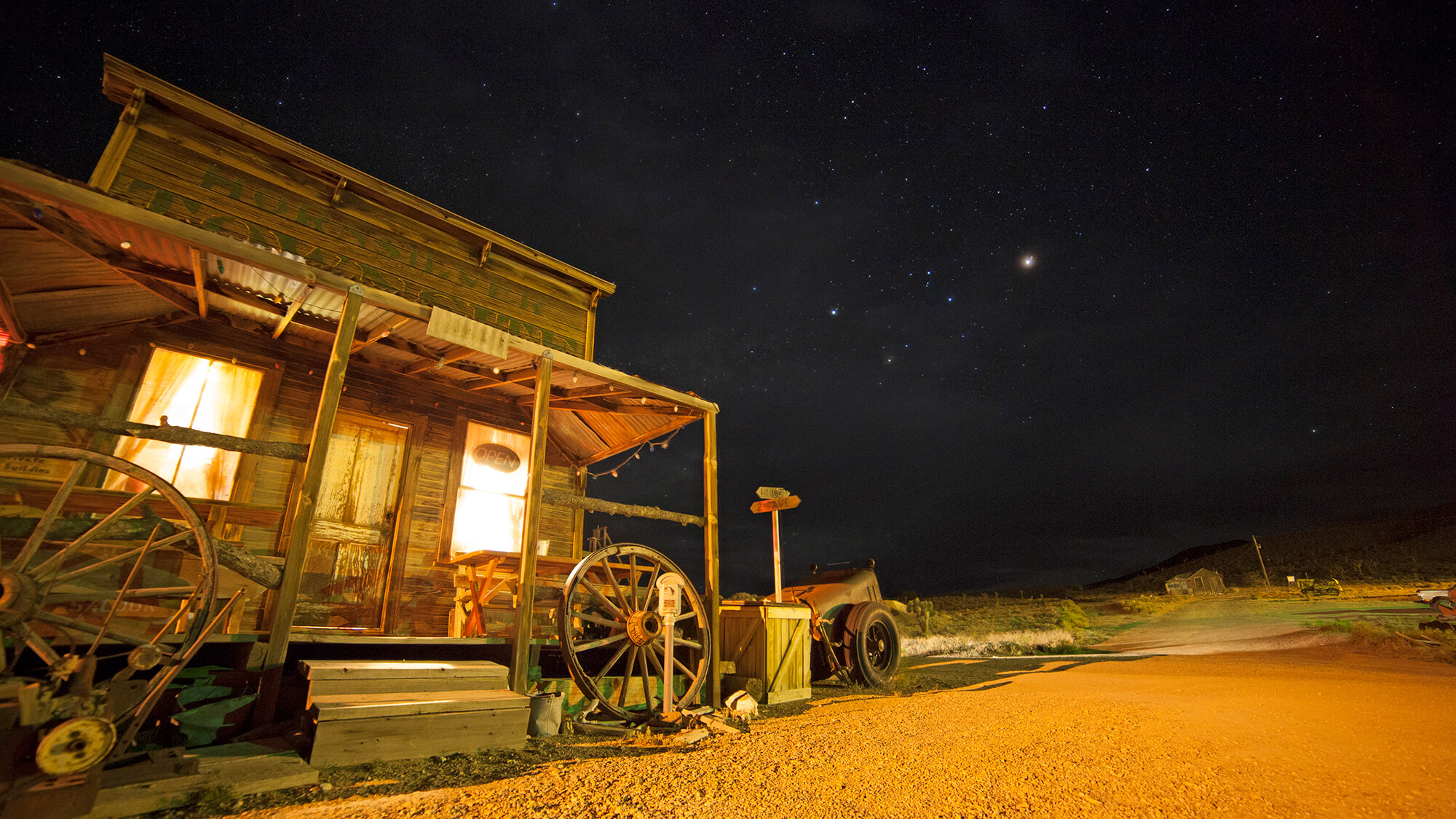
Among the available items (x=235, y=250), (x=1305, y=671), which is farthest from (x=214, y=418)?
(x=1305, y=671)

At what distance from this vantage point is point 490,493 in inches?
375

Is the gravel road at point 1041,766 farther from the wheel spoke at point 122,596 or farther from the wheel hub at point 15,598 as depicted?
the wheel hub at point 15,598

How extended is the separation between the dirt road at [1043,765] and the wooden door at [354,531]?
497 cm

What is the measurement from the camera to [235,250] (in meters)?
4.94

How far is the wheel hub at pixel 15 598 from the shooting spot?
128 inches

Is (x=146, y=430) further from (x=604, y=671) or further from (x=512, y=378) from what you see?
(x=604, y=671)

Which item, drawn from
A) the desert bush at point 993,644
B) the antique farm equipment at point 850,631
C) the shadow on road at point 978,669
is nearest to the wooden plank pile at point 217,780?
the antique farm equipment at point 850,631

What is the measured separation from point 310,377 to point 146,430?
4134mm

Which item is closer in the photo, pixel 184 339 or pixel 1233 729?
pixel 1233 729

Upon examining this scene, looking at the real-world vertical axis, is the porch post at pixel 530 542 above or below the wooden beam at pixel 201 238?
below

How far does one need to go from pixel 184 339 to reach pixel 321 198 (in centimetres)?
259

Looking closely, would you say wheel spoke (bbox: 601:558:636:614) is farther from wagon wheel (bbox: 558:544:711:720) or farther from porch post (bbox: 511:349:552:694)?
porch post (bbox: 511:349:552:694)

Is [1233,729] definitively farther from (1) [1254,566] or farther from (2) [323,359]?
(1) [1254,566]

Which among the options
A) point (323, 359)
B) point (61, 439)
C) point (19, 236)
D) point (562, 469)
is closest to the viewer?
point (19, 236)
